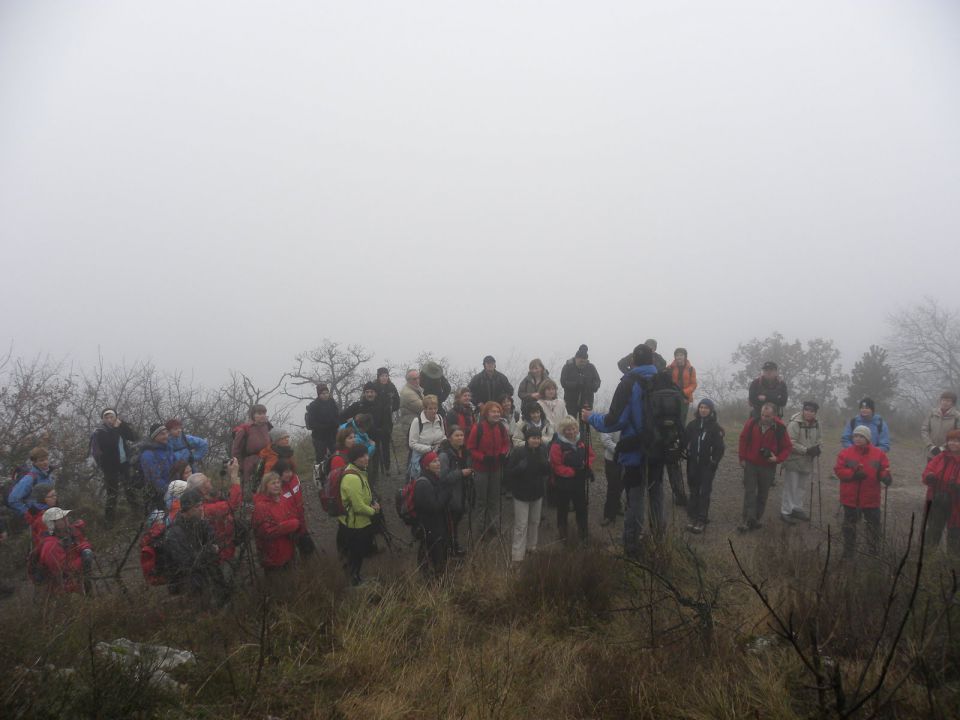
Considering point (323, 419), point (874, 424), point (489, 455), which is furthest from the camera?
point (323, 419)

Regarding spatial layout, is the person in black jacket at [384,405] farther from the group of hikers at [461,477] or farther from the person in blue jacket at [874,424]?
the person in blue jacket at [874,424]

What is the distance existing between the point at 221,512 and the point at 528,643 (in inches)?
120

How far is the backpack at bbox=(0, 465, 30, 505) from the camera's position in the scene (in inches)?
265

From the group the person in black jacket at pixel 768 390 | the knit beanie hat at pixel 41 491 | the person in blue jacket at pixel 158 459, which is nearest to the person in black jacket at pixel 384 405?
the person in blue jacket at pixel 158 459

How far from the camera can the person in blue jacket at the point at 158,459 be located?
7.18m

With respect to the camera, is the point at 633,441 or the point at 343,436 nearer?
the point at 633,441

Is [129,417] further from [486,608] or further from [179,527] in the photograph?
[486,608]

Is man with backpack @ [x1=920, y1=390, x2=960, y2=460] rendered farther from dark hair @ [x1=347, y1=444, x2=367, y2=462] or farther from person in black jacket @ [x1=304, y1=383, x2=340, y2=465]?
person in black jacket @ [x1=304, y1=383, x2=340, y2=465]

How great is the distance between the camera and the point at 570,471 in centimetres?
677

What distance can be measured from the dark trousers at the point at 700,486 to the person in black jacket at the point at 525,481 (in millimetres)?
2102

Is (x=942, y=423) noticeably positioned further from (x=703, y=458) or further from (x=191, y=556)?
(x=191, y=556)

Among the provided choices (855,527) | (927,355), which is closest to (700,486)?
(855,527)

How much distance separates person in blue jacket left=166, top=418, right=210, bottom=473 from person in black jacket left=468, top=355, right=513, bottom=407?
4.05m

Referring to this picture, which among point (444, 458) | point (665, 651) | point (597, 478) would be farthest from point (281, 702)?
point (597, 478)
